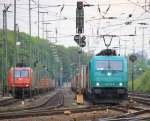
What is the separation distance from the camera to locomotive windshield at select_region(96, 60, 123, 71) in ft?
104

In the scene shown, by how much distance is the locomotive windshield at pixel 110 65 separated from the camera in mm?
31578

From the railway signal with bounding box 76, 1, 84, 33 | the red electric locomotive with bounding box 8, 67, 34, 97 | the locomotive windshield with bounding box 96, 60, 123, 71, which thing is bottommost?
the red electric locomotive with bounding box 8, 67, 34, 97

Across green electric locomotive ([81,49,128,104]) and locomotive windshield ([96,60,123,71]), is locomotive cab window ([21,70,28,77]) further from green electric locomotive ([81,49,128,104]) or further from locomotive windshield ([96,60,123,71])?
locomotive windshield ([96,60,123,71])

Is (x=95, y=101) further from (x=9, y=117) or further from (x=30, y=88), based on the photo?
(x=30, y=88)

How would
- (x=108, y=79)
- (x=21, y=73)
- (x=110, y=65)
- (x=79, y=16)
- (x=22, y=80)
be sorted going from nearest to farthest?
(x=108, y=79) → (x=110, y=65) → (x=79, y=16) → (x=22, y=80) → (x=21, y=73)

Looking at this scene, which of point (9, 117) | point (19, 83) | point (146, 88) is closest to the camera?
point (9, 117)

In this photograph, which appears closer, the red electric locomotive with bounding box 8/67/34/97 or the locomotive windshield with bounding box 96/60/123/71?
the locomotive windshield with bounding box 96/60/123/71

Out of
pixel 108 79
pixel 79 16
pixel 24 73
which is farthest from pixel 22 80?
pixel 108 79

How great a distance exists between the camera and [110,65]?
1248 inches

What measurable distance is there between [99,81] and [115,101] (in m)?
1.65

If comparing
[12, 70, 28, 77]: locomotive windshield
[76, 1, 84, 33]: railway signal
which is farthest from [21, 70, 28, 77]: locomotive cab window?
[76, 1, 84, 33]: railway signal

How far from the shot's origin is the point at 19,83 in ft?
166

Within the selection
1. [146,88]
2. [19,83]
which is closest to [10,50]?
[146,88]

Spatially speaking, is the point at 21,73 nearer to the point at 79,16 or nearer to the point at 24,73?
the point at 24,73
